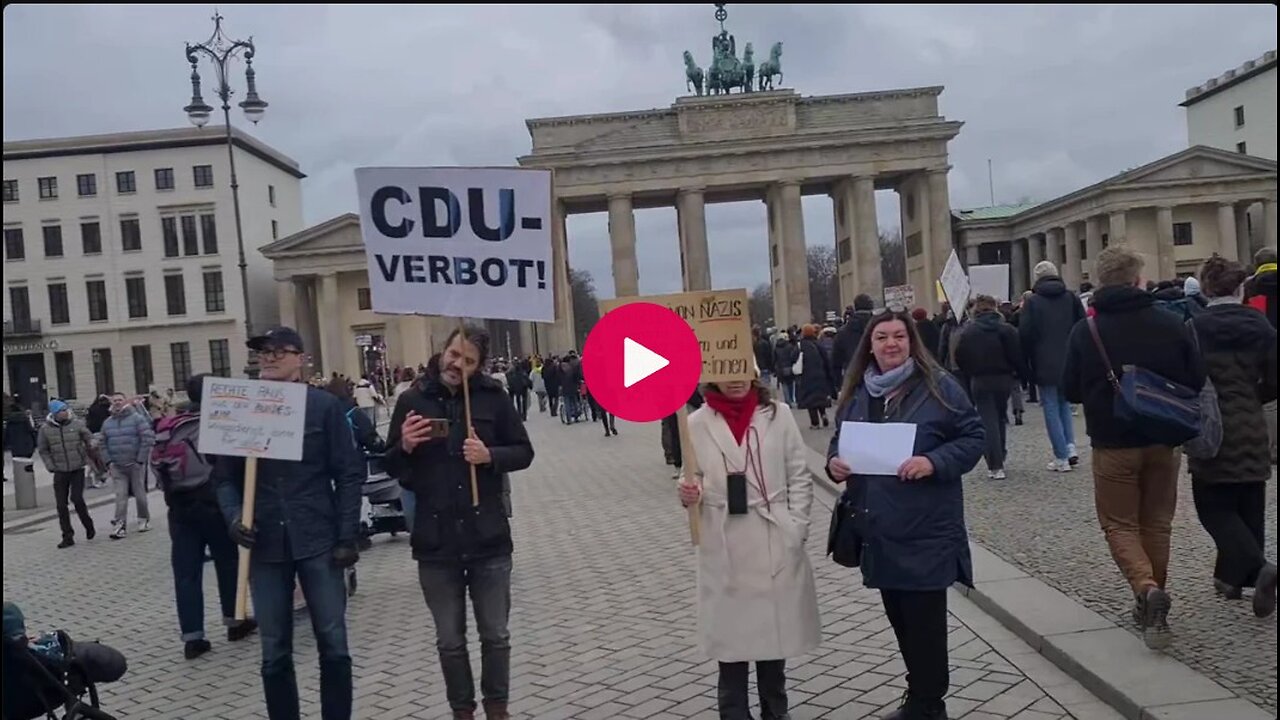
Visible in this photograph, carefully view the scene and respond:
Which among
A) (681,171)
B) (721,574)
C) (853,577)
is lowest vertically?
(853,577)

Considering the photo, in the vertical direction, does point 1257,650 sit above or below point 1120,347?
below

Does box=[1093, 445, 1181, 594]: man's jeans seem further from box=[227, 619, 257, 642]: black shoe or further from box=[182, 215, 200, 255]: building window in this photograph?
box=[182, 215, 200, 255]: building window

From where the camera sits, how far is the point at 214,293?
76.8 metres

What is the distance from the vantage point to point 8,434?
77.5 ft

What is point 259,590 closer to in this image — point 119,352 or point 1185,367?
point 1185,367

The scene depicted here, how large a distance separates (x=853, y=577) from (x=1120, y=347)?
3.39 metres

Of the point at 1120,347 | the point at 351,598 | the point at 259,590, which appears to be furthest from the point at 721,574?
the point at 351,598

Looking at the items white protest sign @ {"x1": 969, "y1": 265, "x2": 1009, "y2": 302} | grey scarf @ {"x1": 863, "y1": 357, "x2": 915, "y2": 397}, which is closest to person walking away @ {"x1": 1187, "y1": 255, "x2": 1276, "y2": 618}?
grey scarf @ {"x1": 863, "y1": 357, "x2": 915, "y2": 397}

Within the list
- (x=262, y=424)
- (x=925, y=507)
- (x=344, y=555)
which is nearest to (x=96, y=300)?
(x=262, y=424)

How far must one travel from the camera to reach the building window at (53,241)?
75.8 metres

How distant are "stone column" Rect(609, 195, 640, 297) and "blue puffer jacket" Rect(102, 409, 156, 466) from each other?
52.2 m

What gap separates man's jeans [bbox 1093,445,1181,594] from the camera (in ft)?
19.5

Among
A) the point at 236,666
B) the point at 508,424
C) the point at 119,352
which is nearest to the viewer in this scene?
the point at 508,424

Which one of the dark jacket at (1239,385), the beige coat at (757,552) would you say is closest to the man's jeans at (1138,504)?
the dark jacket at (1239,385)
